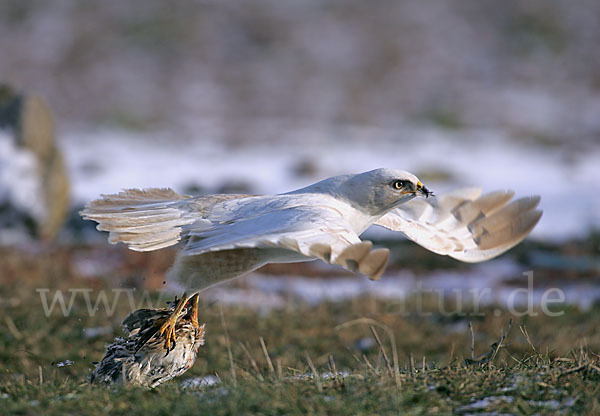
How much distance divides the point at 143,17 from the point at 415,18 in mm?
14878

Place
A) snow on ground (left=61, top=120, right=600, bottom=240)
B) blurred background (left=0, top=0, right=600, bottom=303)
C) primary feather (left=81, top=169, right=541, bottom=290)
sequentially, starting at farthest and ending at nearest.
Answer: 1. snow on ground (left=61, top=120, right=600, bottom=240)
2. blurred background (left=0, top=0, right=600, bottom=303)
3. primary feather (left=81, top=169, right=541, bottom=290)

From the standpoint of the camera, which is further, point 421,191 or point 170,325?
point 421,191

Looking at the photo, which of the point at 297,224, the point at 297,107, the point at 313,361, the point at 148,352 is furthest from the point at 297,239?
the point at 297,107

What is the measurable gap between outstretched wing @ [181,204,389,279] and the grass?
536mm

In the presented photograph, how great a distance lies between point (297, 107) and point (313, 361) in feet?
77.5

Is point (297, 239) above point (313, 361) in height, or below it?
above

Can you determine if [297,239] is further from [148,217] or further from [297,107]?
[297,107]

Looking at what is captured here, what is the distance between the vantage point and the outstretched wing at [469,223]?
4133 millimetres

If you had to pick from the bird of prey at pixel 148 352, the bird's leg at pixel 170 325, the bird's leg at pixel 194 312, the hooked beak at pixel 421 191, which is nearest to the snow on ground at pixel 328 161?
the hooked beak at pixel 421 191

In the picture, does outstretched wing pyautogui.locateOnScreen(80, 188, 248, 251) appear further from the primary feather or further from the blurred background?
the blurred background

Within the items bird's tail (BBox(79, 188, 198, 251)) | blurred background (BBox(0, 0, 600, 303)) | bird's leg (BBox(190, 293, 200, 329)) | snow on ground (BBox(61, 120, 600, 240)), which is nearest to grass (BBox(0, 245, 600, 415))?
bird's leg (BBox(190, 293, 200, 329))

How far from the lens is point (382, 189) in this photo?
376 centimetres

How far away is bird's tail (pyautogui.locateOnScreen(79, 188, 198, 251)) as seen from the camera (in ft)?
11.4

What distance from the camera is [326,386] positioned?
3.10 m
